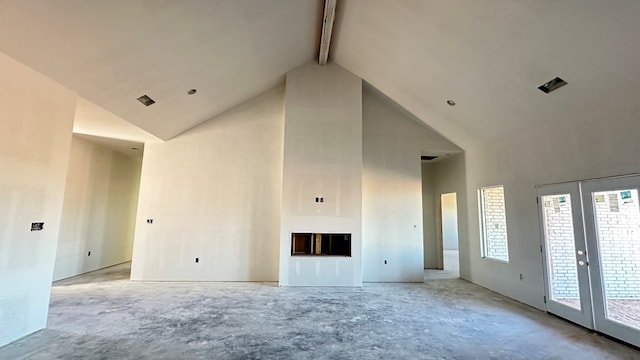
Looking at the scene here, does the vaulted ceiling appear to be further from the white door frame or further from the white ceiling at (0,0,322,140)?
the white door frame

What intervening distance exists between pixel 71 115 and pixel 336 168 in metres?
4.64

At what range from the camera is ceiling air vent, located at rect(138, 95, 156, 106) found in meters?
4.79

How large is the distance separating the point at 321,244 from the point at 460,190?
3.85 meters

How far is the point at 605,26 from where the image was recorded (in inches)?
116

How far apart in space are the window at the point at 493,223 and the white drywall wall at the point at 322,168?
2.71m

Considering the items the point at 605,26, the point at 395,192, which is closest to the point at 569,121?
the point at 605,26

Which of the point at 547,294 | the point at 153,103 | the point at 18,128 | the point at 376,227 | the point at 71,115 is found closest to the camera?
the point at 18,128

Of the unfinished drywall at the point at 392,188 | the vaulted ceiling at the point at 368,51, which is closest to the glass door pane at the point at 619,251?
the vaulted ceiling at the point at 368,51

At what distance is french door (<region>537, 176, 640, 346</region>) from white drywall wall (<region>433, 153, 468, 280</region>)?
7.29 ft

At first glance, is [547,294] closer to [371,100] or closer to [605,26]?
[605,26]

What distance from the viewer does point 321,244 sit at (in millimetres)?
6504

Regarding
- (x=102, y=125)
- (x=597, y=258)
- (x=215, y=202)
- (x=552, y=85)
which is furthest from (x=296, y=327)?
(x=102, y=125)

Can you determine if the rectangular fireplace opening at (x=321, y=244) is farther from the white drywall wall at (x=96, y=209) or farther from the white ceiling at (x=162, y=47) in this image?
the white drywall wall at (x=96, y=209)

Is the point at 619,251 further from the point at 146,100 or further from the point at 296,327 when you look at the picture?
the point at 146,100
